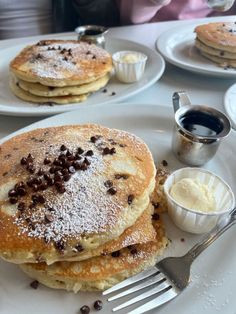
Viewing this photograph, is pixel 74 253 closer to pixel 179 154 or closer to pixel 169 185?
pixel 169 185

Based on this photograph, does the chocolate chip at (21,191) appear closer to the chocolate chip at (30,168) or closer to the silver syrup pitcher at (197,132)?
the chocolate chip at (30,168)

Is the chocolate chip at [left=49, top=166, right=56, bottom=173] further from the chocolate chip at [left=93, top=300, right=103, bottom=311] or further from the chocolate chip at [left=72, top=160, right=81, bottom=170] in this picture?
the chocolate chip at [left=93, top=300, right=103, bottom=311]

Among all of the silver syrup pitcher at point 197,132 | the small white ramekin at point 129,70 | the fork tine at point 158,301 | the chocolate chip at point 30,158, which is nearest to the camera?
the fork tine at point 158,301

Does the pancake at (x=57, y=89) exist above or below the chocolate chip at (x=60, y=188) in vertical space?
below

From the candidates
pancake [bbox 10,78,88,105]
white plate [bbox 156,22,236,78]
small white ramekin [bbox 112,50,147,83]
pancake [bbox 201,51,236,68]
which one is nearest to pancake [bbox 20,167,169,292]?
pancake [bbox 10,78,88,105]

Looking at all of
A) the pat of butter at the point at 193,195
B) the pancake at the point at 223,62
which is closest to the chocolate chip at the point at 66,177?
the pat of butter at the point at 193,195

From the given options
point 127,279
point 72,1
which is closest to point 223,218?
point 127,279
